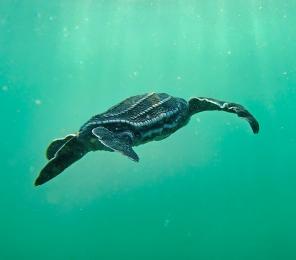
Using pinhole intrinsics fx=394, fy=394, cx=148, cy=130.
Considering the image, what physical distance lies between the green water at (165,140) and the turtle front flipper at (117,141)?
2884cm

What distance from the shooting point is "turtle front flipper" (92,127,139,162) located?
9.36 ft

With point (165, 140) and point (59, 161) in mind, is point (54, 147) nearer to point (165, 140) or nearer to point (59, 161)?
point (59, 161)

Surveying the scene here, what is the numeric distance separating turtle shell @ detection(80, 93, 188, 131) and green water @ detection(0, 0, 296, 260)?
28.3m

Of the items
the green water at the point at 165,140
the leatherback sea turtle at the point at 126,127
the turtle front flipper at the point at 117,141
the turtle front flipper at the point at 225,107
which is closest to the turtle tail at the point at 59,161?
the leatherback sea turtle at the point at 126,127

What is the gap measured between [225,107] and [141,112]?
37.2 inches

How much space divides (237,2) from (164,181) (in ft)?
187

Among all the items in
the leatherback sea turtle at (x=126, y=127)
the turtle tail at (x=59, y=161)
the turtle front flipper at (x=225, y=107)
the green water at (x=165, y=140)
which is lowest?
the turtle tail at (x=59, y=161)

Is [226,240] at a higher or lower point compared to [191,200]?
lower

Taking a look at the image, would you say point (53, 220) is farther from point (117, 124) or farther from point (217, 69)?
point (117, 124)

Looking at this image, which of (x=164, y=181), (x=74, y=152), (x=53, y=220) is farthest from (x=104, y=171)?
(x=74, y=152)

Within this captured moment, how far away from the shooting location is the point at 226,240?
251ft

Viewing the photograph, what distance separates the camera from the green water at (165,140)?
38.2m

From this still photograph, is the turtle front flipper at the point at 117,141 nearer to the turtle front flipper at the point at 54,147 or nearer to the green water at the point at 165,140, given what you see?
the turtle front flipper at the point at 54,147

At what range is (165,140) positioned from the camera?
6850cm
